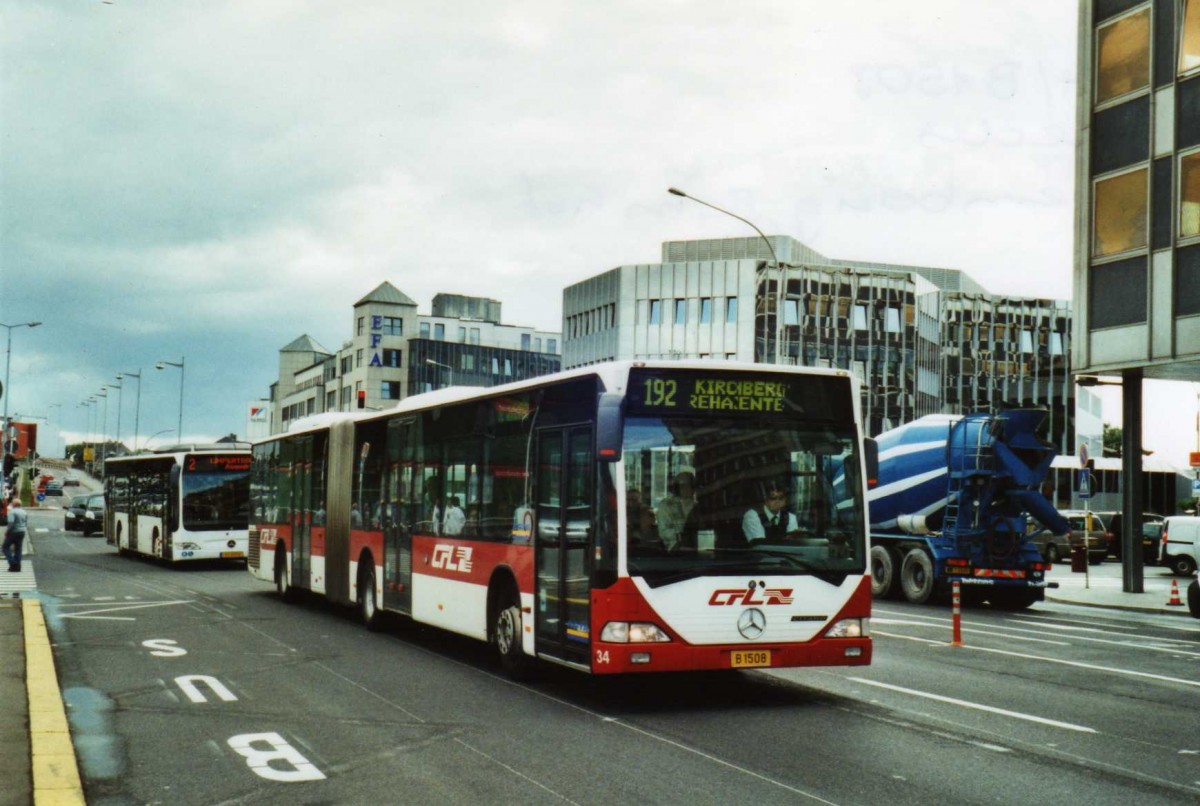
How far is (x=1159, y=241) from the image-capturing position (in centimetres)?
2938

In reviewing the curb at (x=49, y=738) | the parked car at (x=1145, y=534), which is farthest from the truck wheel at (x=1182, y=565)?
the curb at (x=49, y=738)

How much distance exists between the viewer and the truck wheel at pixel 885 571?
91.1ft

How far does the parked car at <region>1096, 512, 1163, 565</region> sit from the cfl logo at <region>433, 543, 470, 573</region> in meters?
39.5

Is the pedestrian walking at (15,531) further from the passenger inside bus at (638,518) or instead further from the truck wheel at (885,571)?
the passenger inside bus at (638,518)

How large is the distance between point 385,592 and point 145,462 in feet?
73.4

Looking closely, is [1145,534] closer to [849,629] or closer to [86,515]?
[849,629]

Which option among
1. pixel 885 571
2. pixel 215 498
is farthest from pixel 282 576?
pixel 885 571

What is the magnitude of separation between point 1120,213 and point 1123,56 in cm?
355

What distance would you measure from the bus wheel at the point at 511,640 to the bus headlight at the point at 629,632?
Answer: 216 centimetres

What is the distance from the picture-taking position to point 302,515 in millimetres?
22391

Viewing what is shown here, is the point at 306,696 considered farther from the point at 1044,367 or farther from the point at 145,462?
the point at 1044,367

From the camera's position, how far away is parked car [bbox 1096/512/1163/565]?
163ft

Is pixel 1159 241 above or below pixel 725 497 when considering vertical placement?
above

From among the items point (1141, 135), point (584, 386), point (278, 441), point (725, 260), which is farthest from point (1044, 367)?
point (584, 386)
